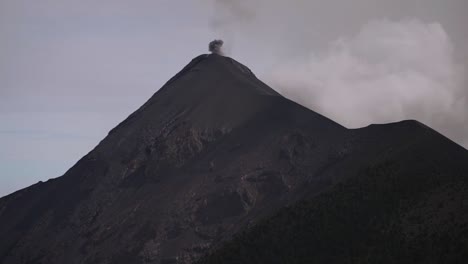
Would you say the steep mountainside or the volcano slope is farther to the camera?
the volcano slope

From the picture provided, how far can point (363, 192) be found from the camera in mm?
112438

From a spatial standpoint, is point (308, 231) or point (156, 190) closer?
point (308, 231)

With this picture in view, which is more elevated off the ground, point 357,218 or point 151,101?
point 151,101

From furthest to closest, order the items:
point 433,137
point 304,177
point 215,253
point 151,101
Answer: point 151,101, point 304,177, point 433,137, point 215,253

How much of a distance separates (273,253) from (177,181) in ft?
156

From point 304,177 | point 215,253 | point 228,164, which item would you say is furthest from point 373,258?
point 228,164

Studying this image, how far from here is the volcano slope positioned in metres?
106

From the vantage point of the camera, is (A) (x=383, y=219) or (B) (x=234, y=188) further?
(B) (x=234, y=188)

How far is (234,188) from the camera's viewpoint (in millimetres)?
140875

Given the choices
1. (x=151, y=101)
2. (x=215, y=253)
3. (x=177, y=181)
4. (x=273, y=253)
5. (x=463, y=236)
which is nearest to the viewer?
(x=463, y=236)

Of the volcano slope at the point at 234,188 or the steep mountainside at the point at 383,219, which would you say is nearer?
the steep mountainside at the point at 383,219

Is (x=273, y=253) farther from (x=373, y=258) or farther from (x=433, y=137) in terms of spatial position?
(x=433, y=137)

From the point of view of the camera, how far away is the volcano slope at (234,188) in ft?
347

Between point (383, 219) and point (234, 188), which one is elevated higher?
point (234, 188)
